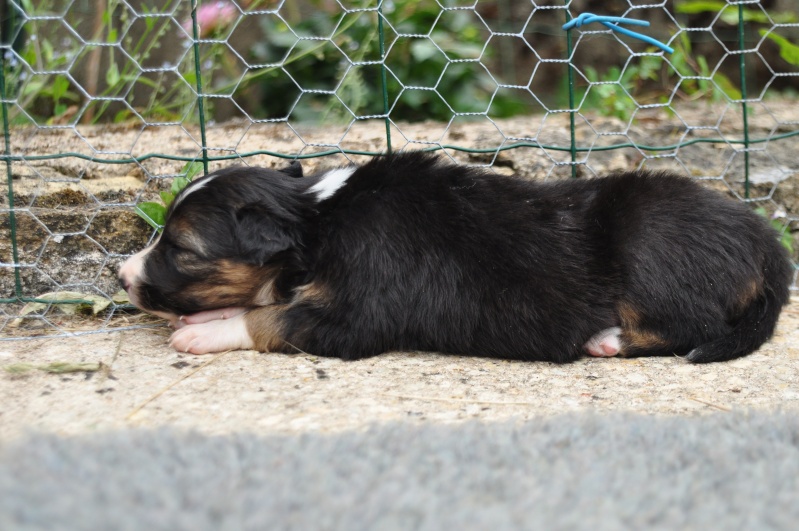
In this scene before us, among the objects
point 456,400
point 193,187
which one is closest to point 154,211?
point 193,187

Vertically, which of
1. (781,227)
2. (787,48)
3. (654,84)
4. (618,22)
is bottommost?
(781,227)

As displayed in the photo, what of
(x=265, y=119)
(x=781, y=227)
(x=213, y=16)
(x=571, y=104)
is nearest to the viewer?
(x=571, y=104)

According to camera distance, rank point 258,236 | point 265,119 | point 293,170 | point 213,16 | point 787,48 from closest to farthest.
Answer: point 258,236
point 293,170
point 787,48
point 265,119
point 213,16

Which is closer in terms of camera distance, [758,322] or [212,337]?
[212,337]

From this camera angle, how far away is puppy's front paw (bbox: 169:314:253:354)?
333cm

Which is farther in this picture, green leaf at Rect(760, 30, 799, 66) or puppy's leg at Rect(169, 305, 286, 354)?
green leaf at Rect(760, 30, 799, 66)

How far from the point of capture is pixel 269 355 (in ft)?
11.0

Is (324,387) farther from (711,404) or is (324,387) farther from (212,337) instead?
(711,404)

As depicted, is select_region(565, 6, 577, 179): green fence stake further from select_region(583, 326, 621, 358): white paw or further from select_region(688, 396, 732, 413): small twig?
select_region(688, 396, 732, 413): small twig

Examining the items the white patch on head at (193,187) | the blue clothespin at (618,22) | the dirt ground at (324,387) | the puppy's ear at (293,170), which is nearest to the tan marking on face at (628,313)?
the dirt ground at (324,387)

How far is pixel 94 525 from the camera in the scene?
159cm

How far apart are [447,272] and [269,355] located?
766 millimetres

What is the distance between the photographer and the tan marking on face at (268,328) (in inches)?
131

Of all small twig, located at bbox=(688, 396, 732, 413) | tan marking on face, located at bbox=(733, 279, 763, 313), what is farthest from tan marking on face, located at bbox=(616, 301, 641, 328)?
small twig, located at bbox=(688, 396, 732, 413)
